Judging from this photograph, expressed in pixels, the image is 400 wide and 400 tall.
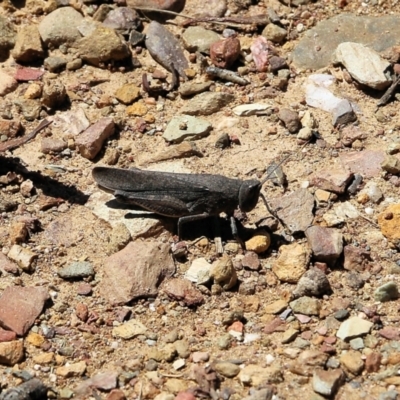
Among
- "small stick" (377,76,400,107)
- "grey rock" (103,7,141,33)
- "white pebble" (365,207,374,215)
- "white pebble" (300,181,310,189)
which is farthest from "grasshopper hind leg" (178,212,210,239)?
"grey rock" (103,7,141,33)

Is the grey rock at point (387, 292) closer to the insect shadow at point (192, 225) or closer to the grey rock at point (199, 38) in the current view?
the insect shadow at point (192, 225)

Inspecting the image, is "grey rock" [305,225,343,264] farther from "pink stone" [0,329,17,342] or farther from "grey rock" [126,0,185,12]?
"grey rock" [126,0,185,12]

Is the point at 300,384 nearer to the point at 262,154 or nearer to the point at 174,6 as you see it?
the point at 262,154

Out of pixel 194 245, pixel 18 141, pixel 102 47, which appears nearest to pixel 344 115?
pixel 194 245

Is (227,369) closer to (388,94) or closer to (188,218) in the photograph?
(188,218)

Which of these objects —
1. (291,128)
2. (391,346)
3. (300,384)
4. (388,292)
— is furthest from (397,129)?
(300,384)

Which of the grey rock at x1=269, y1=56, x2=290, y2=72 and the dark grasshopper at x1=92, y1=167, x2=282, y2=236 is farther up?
the grey rock at x1=269, y1=56, x2=290, y2=72
